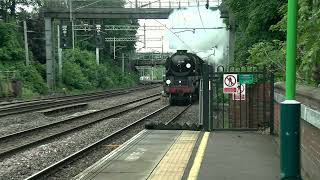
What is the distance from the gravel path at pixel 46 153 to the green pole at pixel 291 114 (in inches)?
280

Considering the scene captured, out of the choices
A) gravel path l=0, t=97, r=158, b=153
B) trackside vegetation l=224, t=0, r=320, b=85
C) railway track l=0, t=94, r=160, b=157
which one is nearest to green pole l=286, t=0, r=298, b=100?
trackside vegetation l=224, t=0, r=320, b=85

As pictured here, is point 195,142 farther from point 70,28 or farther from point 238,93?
point 70,28

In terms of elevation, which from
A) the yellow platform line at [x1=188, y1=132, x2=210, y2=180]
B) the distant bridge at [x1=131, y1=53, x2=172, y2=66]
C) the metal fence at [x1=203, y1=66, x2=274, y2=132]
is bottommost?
the yellow platform line at [x1=188, y1=132, x2=210, y2=180]

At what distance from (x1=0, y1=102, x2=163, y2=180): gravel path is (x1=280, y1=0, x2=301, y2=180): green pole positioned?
7104 millimetres

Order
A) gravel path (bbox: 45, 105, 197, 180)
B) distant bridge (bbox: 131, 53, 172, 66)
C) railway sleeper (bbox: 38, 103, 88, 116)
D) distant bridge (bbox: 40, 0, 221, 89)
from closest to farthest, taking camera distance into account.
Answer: gravel path (bbox: 45, 105, 197, 180) → railway sleeper (bbox: 38, 103, 88, 116) → distant bridge (bbox: 40, 0, 221, 89) → distant bridge (bbox: 131, 53, 172, 66)

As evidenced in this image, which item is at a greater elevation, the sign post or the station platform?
the sign post

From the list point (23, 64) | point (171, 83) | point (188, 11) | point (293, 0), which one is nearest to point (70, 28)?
point (23, 64)

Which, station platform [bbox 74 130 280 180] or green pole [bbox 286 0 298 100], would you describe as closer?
green pole [bbox 286 0 298 100]

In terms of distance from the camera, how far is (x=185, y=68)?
34.0 meters

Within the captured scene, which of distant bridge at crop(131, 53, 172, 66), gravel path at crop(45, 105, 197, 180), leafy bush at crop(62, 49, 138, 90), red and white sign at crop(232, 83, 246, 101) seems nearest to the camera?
gravel path at crop(45, 105, 197, 180)

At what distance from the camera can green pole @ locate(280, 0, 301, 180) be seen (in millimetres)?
4562

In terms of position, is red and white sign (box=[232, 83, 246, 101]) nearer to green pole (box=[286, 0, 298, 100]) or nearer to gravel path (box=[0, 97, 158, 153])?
gravel path (box=[0, 97, 158, 153])

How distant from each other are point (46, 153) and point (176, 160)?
490 cm

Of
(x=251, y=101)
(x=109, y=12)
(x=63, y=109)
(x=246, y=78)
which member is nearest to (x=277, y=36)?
(x=251, y=101)
